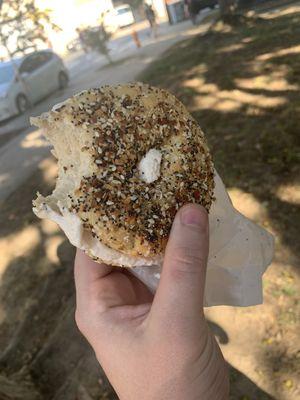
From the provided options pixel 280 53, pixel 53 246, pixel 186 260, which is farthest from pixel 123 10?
pixel 186 260

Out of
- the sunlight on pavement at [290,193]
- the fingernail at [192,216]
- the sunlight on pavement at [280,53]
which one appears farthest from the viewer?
the sunlight on pavement at [280,53]

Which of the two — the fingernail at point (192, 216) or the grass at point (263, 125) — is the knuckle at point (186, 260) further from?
the grass at point (263, 125)

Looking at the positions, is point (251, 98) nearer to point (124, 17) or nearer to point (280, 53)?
point (280, 53)

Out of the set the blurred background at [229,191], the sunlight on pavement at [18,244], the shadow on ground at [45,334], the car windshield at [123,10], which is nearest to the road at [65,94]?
the blurred background at [229,191]

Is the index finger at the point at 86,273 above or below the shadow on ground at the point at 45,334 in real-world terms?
above

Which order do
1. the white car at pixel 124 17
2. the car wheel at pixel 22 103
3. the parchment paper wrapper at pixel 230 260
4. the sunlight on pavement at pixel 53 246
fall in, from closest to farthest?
the parchment paper wrapper at pixel 230 260, the sunlight on pavement at pixel 53 246, the car wheel at pixel 22 103, the white car at pixel 124 17

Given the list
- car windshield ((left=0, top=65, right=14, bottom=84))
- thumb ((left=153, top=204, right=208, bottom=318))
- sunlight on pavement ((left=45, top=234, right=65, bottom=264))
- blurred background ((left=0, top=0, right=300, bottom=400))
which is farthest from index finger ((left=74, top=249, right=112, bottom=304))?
car windshield ((left=0, top=65, right=14, bottom=84))

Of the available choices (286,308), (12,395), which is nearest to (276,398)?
(286,308)

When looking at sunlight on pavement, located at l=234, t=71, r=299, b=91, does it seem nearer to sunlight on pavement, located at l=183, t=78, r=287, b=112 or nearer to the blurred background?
the blurred background
